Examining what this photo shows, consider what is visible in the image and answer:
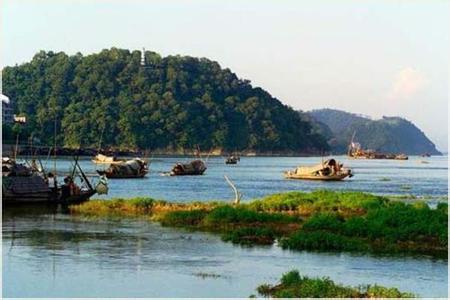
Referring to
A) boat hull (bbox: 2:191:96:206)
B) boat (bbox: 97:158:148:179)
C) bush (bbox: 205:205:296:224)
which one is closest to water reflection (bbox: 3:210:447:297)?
bush (bbox: 205:205:296:224)

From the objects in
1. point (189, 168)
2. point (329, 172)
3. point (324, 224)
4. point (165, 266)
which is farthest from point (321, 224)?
point (189, 168)

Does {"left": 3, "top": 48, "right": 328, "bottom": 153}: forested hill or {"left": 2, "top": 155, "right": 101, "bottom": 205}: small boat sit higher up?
{"left": 3, "top": 48, "right": 328, "bottom": 153}: forested hill

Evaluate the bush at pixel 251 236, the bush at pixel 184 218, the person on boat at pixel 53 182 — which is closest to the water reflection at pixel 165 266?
the bush at pixel 251 236

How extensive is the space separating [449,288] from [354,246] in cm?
571

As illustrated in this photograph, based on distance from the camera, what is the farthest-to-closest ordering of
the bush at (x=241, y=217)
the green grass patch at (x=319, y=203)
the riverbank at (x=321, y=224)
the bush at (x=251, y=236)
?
the green grass patch at (x=319, y=203)
the bush at (x=241, y=217)
the bush at (x=251, y=236)
the riverbank at (x=321, y=224)

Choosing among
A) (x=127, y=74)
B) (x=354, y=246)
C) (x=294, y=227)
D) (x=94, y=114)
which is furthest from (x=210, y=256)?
(x=127, y=74)

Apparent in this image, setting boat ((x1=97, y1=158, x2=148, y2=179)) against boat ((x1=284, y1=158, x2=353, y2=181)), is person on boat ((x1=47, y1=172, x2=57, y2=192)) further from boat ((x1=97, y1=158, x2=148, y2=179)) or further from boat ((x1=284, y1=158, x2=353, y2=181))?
boat ((x1=284, y1=158, x2=353, y2=181))

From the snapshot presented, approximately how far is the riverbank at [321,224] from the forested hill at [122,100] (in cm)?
13081

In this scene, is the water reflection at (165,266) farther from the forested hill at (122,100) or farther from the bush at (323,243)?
the forested hill at (122,100)

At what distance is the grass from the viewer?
16.9 metres

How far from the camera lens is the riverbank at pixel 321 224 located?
25031 millimetres

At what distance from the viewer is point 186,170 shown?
8875cm

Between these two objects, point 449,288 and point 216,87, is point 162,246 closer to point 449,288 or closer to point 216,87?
point 449,288

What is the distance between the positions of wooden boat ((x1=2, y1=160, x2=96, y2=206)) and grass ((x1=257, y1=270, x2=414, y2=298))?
23.2m
